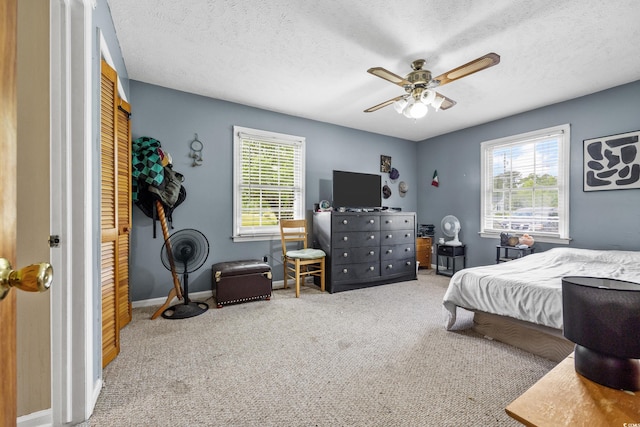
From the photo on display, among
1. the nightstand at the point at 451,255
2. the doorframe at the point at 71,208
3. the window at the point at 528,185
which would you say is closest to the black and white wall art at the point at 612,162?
the window at the point at 528,185

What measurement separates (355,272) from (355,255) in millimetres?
242

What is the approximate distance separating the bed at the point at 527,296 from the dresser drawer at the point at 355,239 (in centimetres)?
162

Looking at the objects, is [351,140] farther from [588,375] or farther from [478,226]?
[588,375]

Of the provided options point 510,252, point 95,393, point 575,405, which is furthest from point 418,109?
point 95,393

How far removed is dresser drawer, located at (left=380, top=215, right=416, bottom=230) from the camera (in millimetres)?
4258

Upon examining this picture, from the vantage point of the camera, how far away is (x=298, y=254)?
373 centimetres

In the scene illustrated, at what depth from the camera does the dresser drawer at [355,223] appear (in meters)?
3.88

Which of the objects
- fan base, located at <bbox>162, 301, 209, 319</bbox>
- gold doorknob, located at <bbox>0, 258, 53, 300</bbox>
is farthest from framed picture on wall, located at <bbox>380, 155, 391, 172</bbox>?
gold doorknob, located at <bbox>0, 258, 53, 300</bbox>

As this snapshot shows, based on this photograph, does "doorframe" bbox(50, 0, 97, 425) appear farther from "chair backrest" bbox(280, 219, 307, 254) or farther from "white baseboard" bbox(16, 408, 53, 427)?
"chair backrest" bbox(280, 219, 307, 254)

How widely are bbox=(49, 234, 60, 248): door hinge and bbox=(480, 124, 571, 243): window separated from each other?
5.08 metres

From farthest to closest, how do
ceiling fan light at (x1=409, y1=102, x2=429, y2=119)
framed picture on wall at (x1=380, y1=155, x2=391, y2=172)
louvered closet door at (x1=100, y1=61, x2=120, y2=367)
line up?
1. framed picture on wall at (x1=380, y1=155, x2=391, y2=172)
2. ceiling fan light at (x1=409, y1=102, x2=429, y2=119)
3. louvered closet door at (x1=100, y1=61, x2=120, y2=367)

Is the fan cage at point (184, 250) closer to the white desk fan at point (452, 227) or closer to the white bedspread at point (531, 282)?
the white bedspread at point (531, 282)

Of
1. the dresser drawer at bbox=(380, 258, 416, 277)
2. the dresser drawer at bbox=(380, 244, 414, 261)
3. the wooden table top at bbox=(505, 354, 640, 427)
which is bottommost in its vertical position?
the dresser drawer at bbox=(380, 258, 416, 277)

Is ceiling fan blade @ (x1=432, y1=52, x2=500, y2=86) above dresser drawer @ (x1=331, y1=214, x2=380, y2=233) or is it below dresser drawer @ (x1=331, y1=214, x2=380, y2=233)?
above
